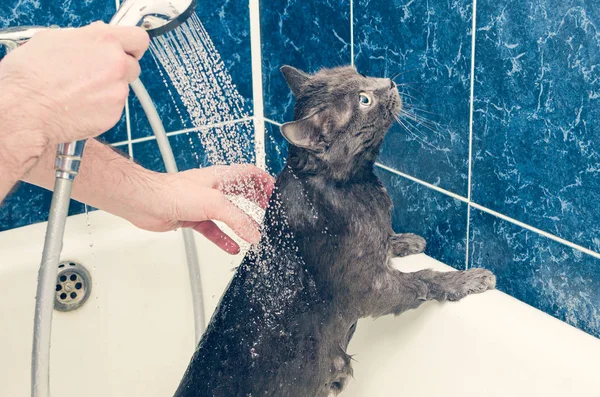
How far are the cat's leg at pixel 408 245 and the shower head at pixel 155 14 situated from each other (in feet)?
3.07

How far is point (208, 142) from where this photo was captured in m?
2.36

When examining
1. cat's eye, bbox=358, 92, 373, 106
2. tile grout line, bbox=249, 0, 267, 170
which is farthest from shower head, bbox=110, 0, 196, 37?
tile grout line, bbox=249, 0, 267, 170

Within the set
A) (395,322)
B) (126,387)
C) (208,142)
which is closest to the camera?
(395,322)

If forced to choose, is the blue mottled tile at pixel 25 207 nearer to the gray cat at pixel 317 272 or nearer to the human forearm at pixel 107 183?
the human forearm at pixel 107 183

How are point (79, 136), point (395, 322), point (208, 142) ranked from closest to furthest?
point (79, 136) → point (395, 322) → point (208, 142)

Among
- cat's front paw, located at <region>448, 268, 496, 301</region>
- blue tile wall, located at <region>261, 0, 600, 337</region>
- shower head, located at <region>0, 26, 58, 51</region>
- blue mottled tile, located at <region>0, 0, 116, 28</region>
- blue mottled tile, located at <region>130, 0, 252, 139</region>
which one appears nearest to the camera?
shower head, located at <region>0, 26, 58, 51</region>

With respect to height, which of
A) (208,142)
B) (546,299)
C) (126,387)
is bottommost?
(126,387)

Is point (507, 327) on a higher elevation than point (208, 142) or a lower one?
lower

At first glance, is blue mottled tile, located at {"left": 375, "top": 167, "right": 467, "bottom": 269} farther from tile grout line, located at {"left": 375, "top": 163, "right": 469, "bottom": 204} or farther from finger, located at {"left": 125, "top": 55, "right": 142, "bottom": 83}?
finger, located at {"left": 125, "top": 55, "right": 142, "bottom": 83}

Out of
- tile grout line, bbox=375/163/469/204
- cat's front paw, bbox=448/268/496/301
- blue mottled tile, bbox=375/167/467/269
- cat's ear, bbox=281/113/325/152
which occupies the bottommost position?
cat's front paw, bbox=448/268/496/301

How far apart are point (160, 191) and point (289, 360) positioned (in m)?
0.45

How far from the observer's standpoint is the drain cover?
6.87 feet

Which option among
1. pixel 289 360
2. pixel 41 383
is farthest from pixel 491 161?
pixel 41 383

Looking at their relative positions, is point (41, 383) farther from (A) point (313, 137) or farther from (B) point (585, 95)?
(B) point (585, 95)
